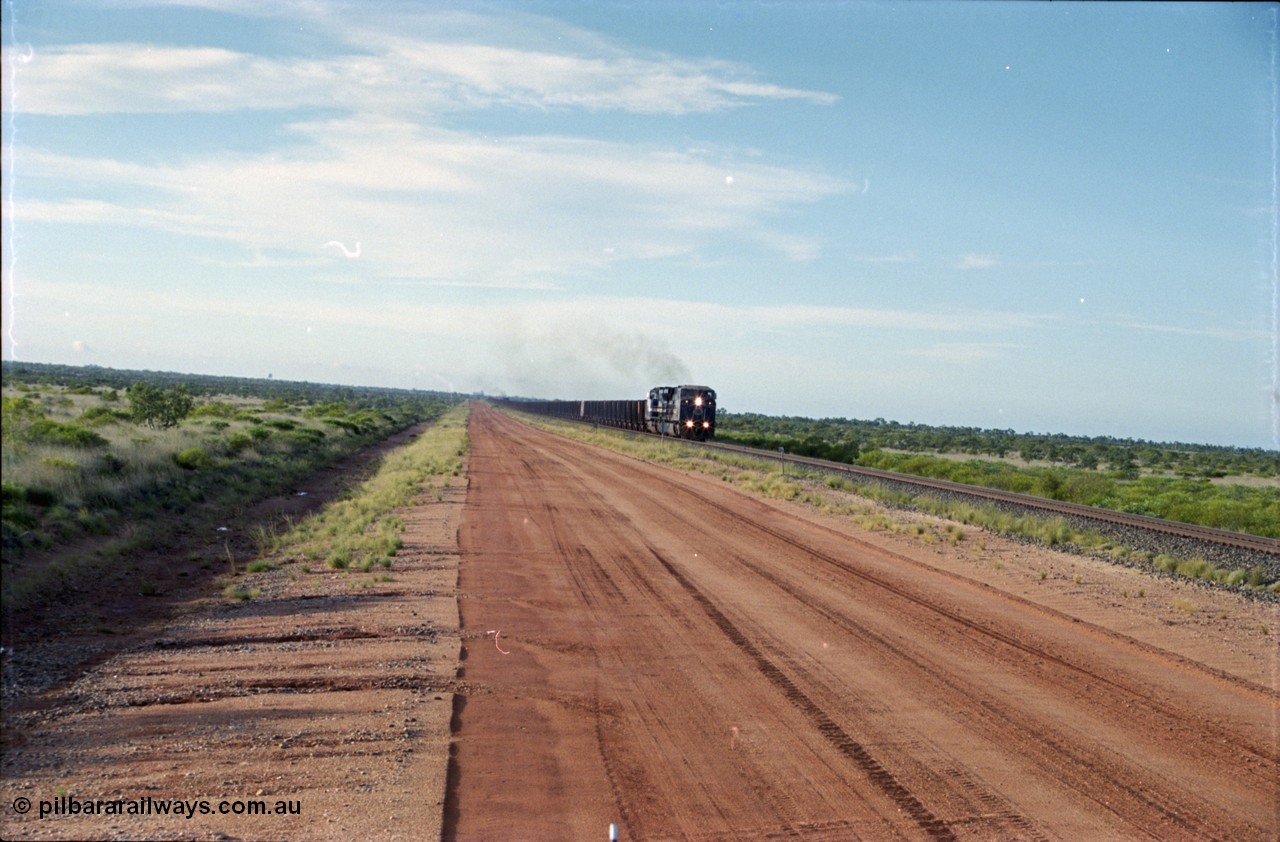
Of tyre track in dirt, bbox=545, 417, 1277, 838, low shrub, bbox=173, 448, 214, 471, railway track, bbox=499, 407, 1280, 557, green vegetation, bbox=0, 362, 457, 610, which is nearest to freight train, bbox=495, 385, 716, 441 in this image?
railway track, bbox=499, 407, 1280, 557

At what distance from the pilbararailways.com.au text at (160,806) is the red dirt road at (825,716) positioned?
3.82 feet

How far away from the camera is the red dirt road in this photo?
20.3 ft

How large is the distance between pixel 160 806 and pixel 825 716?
5.39m

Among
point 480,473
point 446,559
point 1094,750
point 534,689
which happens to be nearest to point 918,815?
point 1094,750

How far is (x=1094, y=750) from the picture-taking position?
760 centimetres

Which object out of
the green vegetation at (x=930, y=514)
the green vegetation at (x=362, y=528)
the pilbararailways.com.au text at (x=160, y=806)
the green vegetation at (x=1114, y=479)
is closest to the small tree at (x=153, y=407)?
the green vegetation at (x=362, y=528)

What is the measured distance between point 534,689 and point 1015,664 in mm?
5642

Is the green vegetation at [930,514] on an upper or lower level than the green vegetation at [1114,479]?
lower

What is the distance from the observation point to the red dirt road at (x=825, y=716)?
6.20 meters

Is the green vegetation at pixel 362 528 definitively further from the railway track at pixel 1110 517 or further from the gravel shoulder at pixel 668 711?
the railway track at pixel 1110 517

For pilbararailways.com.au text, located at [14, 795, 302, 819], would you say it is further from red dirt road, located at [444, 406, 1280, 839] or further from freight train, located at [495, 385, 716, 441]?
freight train, located at [495, 385, 716, 441]

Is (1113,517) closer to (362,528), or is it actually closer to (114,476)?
(362,528)

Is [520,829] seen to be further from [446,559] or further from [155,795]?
[446,559]

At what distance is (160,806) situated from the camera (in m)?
5.82
